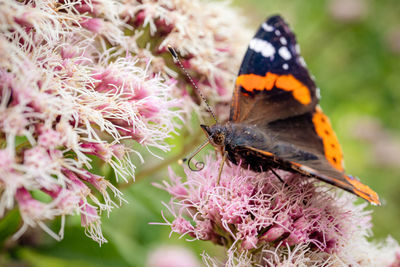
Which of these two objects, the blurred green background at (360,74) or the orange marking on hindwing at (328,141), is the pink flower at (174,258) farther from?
the orange marking on hindwing at (328,141)

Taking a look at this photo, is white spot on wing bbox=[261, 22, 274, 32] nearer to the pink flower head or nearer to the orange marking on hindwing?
the orange marking on hindwing

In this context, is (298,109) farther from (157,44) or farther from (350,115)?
(350,115)

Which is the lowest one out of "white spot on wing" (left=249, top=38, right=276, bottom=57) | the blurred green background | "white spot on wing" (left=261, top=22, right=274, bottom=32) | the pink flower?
the pink flower

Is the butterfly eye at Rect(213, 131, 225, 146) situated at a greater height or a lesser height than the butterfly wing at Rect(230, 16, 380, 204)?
lesser

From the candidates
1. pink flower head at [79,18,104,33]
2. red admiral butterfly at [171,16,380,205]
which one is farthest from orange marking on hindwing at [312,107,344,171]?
pink flower head at [79,18,104,33]

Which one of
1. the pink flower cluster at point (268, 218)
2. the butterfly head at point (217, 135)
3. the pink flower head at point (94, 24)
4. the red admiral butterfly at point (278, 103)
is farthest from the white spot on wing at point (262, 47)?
the pink flower head at point (94, 24)

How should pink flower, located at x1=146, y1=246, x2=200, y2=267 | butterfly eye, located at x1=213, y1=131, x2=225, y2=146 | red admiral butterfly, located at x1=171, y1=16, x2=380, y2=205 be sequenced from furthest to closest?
pink flower, located at x1=146, y1=246, x2=200, y2=267 < red admiral butterfly, located at x1=171, y1=16, x2=380, y2=205 < butterfly eye, located at x1=213, y1=131, x2=225, y2=146

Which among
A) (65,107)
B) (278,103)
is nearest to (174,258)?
(278,103)
